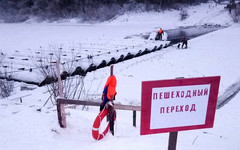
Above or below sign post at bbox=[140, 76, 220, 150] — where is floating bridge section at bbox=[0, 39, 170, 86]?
below

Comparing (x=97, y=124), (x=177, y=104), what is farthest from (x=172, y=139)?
(x=97, y=124)

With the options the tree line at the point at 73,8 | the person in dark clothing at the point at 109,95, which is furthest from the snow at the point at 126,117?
the tree line at the point at 73,8

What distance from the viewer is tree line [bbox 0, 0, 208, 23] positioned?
152 ft

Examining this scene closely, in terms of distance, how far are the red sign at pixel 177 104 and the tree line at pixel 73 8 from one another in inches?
1770

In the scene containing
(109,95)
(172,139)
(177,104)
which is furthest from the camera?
(109,95)

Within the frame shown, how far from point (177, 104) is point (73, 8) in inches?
2106

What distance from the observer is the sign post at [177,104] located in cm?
192

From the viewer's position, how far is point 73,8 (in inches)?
1999

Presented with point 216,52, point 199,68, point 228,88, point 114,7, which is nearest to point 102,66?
point 199,68

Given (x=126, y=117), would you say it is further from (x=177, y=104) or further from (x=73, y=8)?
(x=73, y=8)

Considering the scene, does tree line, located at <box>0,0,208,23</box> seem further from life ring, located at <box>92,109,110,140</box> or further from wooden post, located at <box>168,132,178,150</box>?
wooden post, located at <box>168,132,178,150</box>

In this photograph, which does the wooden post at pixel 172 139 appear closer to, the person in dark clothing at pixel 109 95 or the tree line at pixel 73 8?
the person in dark clothing at pixel 109 95

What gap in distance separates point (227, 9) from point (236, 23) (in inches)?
318

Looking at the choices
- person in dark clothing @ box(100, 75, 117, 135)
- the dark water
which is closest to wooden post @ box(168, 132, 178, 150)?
person in dark clothing @ box(100, 75, 117, 135)
